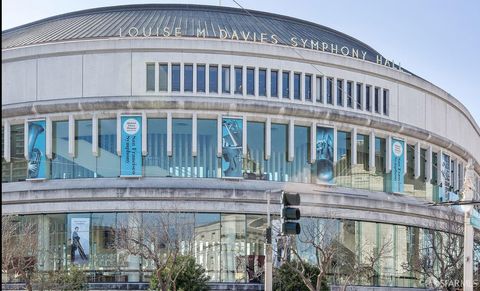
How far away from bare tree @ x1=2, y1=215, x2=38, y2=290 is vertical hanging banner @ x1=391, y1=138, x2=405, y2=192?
25.1 metres

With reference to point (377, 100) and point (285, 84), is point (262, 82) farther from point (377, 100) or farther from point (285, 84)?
point (377, 100)

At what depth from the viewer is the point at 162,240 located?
1748 inches

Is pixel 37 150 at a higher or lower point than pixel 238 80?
lower

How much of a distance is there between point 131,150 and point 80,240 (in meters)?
6.36

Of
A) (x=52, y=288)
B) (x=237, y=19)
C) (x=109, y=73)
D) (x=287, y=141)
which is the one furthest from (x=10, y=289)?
(x=237, y=19)

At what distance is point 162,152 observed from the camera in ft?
169

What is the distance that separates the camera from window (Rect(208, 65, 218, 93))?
52.3 metres

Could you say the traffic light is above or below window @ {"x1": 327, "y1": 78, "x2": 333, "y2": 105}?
below

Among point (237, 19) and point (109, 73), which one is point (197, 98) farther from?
point (237, 19)

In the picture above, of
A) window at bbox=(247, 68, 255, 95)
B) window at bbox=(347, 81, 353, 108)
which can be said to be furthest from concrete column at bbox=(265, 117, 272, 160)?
window at bbox=(347, 81, 353, 108)

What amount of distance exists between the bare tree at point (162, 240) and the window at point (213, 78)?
835 centimetres

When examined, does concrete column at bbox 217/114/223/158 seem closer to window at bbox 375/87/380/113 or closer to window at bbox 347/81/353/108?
window at bbox 347/81/353/108

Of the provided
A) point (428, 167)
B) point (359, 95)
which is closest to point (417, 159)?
point (428, 167)

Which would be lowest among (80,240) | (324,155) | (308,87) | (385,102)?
(80,240)
